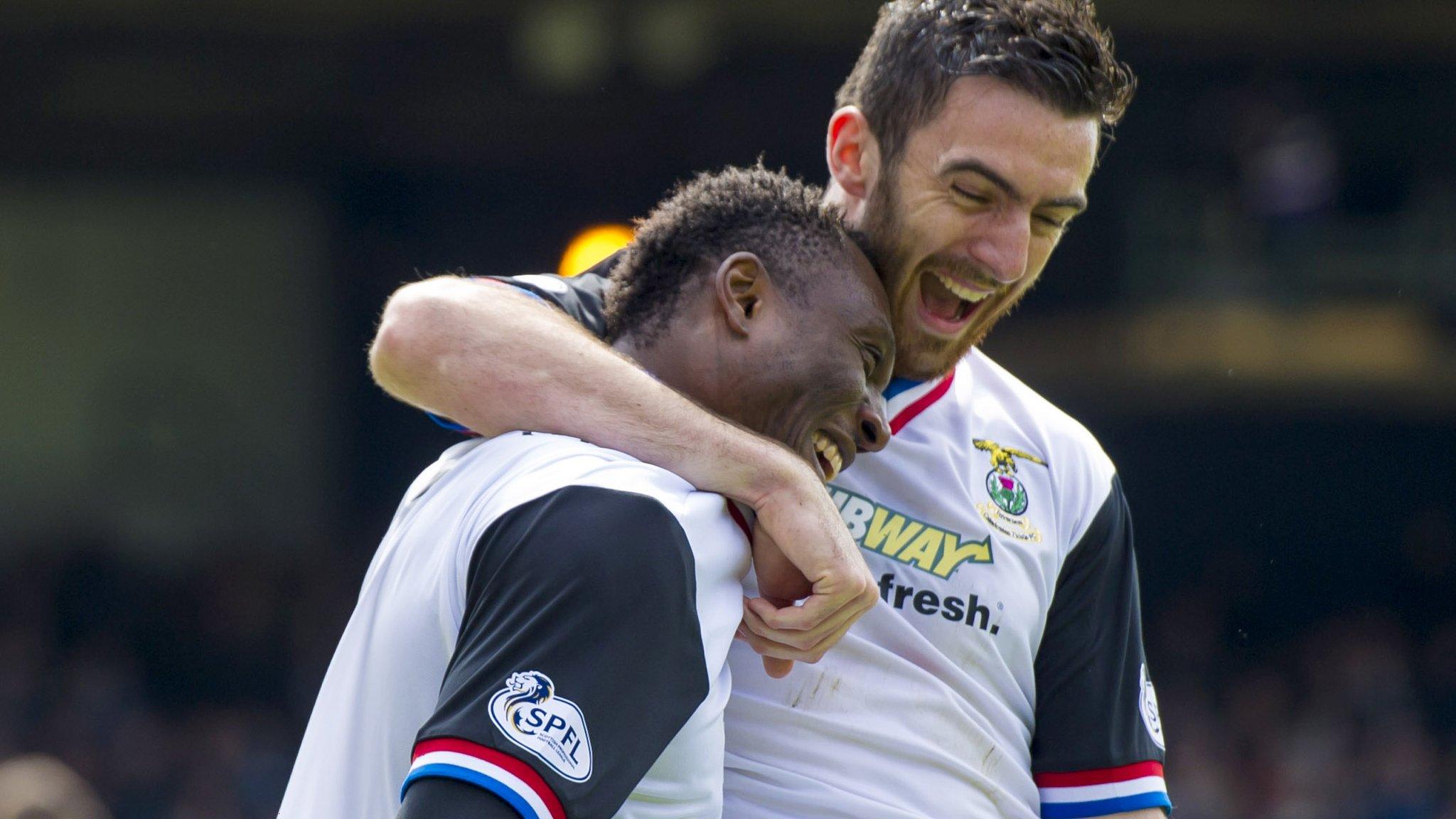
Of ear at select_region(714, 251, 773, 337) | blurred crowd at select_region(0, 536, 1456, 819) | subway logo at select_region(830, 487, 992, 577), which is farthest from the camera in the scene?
blurred crowd at select_region(0, 536, 1456, 819)

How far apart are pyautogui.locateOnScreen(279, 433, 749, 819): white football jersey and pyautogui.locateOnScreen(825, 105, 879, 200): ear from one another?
80 centimetres

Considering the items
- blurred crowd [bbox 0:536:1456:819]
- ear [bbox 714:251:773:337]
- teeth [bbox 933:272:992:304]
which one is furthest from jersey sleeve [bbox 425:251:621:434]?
blurred crowd [bbox 0:536:1456:819]

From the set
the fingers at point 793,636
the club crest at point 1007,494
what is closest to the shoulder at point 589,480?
the fingers at point 793,636

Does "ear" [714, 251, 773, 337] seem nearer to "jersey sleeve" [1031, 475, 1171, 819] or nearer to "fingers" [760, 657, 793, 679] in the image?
"fingers" [760, 657, 793, 679]

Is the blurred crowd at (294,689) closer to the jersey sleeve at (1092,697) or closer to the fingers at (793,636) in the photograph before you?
the jersey sleeve at (1092,697)

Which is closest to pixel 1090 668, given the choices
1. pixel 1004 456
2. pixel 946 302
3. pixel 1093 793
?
pixel 1093 793

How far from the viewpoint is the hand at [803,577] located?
1.80m

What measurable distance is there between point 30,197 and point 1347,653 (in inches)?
317

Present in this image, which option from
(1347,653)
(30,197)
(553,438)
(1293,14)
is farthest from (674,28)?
(553,438)

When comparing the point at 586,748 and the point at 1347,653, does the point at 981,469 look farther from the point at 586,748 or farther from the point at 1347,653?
the point at 1347,653

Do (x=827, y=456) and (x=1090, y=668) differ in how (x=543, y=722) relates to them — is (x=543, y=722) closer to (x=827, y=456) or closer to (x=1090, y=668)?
(x=827, y=456)

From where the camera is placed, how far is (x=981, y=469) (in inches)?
93.3

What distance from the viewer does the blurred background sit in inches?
364

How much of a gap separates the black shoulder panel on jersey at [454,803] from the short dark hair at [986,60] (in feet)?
4.03
